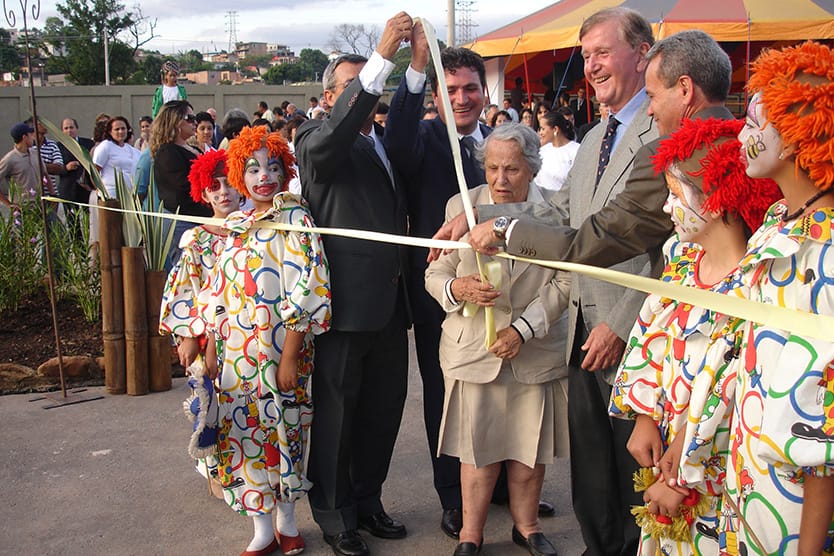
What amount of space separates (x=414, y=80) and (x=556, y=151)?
18.5 feet

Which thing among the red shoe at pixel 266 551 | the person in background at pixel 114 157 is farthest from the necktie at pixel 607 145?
the person in background at pixel 114 157

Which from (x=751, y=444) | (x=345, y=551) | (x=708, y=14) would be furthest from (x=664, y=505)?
(x=708, y=14)

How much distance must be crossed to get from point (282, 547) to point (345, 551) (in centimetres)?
31

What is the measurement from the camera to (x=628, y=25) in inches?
125

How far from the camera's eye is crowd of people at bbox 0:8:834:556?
226 cm

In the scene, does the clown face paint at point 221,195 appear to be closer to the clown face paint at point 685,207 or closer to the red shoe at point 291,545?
the red shoe at point 291,545

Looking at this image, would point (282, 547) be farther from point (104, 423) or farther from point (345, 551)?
point (104, 423)

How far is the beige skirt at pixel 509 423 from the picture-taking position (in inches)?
138

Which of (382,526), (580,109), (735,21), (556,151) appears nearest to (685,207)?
(382,526)

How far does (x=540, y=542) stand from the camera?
3.61 meters

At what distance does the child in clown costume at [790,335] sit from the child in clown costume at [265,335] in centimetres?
194

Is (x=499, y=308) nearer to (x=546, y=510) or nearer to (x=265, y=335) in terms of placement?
(x=265, y=335)

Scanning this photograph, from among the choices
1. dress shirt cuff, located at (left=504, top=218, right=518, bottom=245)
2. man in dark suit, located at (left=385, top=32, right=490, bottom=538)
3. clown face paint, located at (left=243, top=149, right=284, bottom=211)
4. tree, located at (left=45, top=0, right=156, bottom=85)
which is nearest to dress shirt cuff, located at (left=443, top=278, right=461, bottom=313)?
man in dark suit, located at (left=385, top=32, right=490, bottom=538)

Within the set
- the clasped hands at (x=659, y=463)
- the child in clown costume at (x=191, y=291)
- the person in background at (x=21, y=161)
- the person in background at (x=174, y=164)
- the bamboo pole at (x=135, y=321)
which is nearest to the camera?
the clasped hands at (x=659, y=463)
